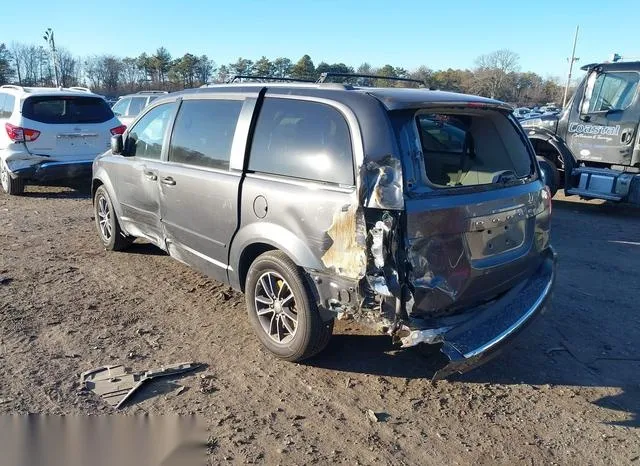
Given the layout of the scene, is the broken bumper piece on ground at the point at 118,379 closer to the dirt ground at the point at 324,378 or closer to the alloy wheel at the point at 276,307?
the dirt ground at the point at 324,378

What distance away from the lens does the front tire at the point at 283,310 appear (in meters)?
3.50

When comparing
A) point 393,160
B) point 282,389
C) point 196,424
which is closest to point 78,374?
point 196,424

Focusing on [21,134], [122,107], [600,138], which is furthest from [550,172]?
[122,107]

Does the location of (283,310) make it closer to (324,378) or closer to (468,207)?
(324,378)

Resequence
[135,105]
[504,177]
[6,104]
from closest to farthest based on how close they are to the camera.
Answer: [504,177]
[6,104]
[135,105]

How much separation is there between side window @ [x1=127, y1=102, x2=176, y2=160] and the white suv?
4.43m

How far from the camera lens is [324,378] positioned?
11.9 feet

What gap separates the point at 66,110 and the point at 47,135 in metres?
0.63

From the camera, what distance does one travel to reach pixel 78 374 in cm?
360

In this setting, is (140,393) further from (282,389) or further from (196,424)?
(282,389)

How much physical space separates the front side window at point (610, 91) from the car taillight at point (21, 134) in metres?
9.37

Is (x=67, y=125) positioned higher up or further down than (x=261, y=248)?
higher up

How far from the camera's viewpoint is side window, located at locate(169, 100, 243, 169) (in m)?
4.16

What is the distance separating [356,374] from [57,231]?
5154 mm
